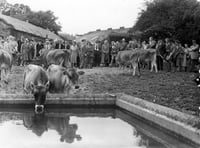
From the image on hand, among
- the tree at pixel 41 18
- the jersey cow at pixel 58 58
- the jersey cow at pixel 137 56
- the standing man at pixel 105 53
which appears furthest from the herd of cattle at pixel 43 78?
the tree at pixel 41 18

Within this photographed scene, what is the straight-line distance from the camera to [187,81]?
16.5 m

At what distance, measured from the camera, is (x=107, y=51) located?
26.4m

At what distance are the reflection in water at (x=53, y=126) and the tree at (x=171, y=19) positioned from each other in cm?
1944

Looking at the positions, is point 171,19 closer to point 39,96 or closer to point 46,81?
point 46,81

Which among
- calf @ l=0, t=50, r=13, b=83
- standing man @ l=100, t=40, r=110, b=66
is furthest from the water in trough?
standing man @ l=100, t=40, r=110, b=66

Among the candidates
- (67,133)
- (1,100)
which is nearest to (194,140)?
(67,133)

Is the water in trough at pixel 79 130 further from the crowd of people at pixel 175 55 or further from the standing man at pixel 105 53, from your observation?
the standing man at pixel 105 53

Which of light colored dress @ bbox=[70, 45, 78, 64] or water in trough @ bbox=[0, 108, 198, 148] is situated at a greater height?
light colored dress @ bbox=[70, 45, 78, 64]

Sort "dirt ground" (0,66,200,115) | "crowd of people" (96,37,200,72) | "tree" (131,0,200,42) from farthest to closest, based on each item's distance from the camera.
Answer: "tree" (131,0,200,42) < "crowd of people" (96,37,200,72) < "dirt ground" (0,66,200,115)

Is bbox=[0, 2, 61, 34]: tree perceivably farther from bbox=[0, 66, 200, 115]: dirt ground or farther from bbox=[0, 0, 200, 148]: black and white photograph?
bbox=[0, 66, 200, 115]: dirt ground

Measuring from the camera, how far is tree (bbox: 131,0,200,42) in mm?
27766

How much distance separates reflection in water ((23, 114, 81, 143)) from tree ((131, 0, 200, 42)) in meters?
19.4

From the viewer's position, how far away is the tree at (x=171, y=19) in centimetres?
2777

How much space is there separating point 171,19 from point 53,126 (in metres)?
23.5
